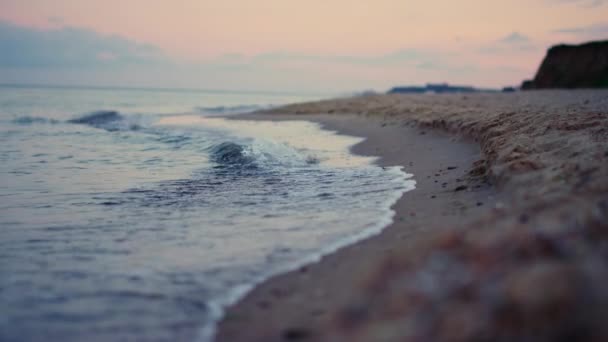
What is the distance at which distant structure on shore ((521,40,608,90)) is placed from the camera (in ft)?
93.8

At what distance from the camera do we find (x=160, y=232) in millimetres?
3926

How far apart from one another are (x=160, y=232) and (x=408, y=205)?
2.25 metres

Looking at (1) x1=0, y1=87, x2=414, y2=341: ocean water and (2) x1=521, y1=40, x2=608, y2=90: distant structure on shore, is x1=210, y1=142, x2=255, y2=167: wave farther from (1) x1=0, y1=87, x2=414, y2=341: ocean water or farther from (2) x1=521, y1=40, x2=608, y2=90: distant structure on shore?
(2) x1=521, y1=40, x2=608, y2=90: distant structure on shore

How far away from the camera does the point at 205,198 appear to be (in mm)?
5180

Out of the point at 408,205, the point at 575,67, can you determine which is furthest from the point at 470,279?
the point at 575,67

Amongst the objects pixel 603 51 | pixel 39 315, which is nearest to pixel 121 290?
pixel 39 315

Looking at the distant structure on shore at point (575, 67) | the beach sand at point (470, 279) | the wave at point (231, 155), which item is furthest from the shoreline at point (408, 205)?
the distant structure on shore at point (575, 67)

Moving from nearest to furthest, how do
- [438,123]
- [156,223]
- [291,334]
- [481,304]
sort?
1. [481,304]
2. [291,334]
3. [156,223]
4. [438,123]

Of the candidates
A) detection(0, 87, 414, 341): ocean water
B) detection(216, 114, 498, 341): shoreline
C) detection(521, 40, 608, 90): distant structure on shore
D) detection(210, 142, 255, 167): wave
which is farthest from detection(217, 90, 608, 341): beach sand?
detection(521, 40, 608, 90): distant structure on shore

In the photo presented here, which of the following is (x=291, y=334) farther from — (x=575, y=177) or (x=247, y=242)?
(x=575, y=177)

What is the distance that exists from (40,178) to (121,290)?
4.18 m

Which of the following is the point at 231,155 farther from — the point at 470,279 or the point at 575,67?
the point at 575,67

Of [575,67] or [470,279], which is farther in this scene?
[575,67]

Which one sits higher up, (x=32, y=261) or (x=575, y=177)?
(x=575, y=177)
